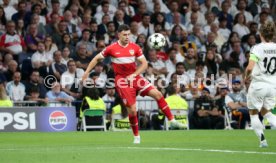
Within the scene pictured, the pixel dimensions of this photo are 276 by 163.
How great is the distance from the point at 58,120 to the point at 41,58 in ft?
7.40

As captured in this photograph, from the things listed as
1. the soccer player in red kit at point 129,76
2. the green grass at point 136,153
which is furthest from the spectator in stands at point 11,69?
the soccer player in red kit at point 129,76

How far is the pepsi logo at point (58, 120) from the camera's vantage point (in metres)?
23.8

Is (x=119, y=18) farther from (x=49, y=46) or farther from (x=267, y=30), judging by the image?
(x=267, y=30)

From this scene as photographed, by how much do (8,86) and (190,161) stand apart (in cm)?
1278

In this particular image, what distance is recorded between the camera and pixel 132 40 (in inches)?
1067

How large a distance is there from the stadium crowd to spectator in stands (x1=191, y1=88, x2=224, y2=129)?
0.10ft

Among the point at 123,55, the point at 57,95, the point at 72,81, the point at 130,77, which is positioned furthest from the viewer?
the point at 72,81

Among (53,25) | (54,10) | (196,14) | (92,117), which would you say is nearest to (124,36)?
(92,117)

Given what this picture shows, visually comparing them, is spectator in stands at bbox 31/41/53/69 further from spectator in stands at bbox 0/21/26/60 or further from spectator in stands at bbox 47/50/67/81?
spectator in stands at bbox 0/21/26/60

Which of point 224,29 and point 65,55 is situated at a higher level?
point 224,29

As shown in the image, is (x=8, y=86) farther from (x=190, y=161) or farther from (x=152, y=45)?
(x=190, y=161)

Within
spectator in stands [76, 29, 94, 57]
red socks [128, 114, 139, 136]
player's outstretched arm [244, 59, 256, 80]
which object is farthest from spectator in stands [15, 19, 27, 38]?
player's outstretched arm [244, 59, 256, 80]

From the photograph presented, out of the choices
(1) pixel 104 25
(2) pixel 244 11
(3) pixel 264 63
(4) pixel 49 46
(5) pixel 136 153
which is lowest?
(5) pixel 136 153

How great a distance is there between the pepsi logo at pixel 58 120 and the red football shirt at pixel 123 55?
6.60m
